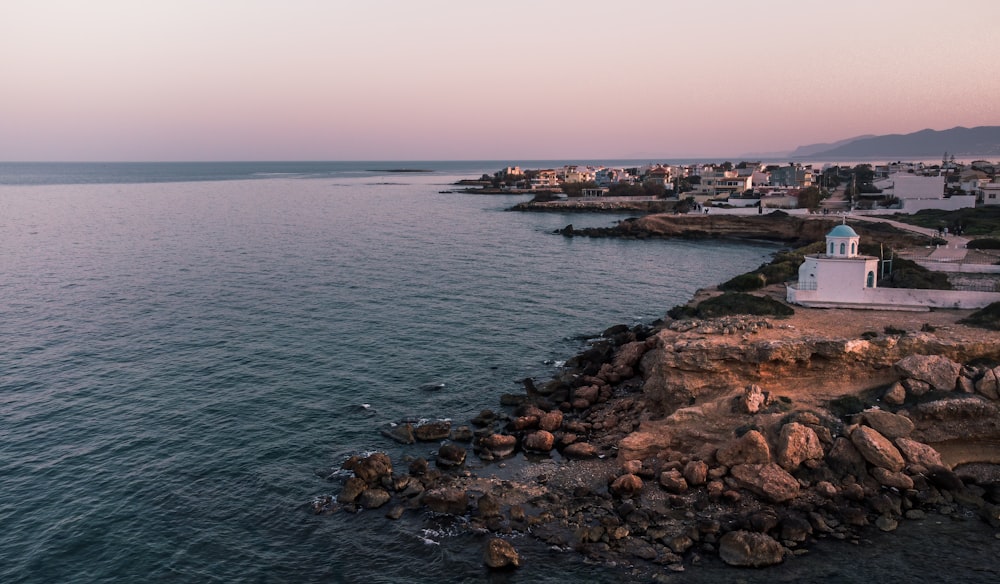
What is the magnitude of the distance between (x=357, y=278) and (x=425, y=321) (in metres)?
16.7

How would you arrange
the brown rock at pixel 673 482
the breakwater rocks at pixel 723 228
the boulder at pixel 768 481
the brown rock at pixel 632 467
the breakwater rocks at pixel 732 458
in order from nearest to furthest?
1. the breakwater rocks at pixel 732 458
2. the boulder at pixel 768 481
3. the brown rock at pixel 673 482
4. the brown rock at pixel 632 467
5. the breakwater rocks at pixel 723 228

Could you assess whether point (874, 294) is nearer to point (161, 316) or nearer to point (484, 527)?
point (484, 527)

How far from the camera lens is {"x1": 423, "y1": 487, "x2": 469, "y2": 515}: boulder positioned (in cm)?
2250

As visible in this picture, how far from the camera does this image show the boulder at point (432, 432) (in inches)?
→ 1110

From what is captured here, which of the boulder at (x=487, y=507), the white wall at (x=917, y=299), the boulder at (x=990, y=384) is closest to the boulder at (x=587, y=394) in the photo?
the boulder at (x=487, y=507)

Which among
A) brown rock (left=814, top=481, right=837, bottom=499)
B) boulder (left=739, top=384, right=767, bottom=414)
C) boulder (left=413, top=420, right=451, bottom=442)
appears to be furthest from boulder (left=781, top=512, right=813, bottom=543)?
boulder (left=413, top=420, right=451, bottom=442)

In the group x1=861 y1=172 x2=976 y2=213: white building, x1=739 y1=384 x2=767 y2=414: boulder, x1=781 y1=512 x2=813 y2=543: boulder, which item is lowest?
x1=781 y1=512 x2=813 y2=543: boulder

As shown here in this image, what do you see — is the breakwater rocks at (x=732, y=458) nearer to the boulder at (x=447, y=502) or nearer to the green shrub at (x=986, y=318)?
the boulder at (x=447, y=502)

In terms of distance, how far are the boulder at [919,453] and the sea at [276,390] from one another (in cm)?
269

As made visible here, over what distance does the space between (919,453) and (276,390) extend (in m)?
28.5

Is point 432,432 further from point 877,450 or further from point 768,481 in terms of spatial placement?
point 877,450

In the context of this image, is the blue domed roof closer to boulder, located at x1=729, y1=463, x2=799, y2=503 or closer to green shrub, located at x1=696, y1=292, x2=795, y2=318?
green shrub, located at x1=696, y1=292, x2=795, y2=318

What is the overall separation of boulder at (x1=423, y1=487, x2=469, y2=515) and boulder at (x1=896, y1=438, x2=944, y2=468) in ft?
53.3

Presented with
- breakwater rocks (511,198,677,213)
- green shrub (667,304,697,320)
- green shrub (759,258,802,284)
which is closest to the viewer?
green shrub (667,304,697,320)
